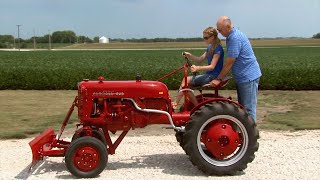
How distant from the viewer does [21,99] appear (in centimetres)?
1669

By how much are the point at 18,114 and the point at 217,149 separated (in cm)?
758

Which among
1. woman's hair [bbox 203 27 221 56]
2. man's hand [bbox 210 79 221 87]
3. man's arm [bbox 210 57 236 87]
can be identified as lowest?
man's hand [bbox 210 79 221 87]

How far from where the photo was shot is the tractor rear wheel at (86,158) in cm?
645

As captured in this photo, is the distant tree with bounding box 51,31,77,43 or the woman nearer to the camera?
the woman

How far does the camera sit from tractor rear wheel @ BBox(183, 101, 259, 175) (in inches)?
258

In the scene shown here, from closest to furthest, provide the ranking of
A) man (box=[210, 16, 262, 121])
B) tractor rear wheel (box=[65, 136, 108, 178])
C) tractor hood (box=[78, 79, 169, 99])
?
tractor rear wheel (box=[65, 136, 108, 178])
tractor hood (box=[78, 79, 169, 99])
man (box=[210, 16, 262, 121])

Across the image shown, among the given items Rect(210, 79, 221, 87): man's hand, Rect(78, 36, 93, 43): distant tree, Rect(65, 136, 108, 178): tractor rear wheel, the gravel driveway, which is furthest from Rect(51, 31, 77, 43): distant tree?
Rect(65, 136, 108, 178): tractor rear wheel

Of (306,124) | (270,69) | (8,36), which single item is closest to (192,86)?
(306,124)

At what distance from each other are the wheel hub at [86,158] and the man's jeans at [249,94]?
2.21 m

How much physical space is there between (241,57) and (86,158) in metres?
2.49

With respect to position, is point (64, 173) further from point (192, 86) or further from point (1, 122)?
point (1, 122)

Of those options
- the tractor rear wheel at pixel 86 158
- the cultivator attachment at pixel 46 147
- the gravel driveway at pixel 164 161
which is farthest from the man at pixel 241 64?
the cultivator attachment at pixel 46 147

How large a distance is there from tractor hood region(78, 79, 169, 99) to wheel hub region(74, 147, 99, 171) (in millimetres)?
728

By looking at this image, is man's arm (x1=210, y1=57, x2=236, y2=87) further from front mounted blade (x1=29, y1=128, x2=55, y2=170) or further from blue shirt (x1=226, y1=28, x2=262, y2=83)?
front mounted blade (x1=29, y1=128, x2=55, y2=170)
